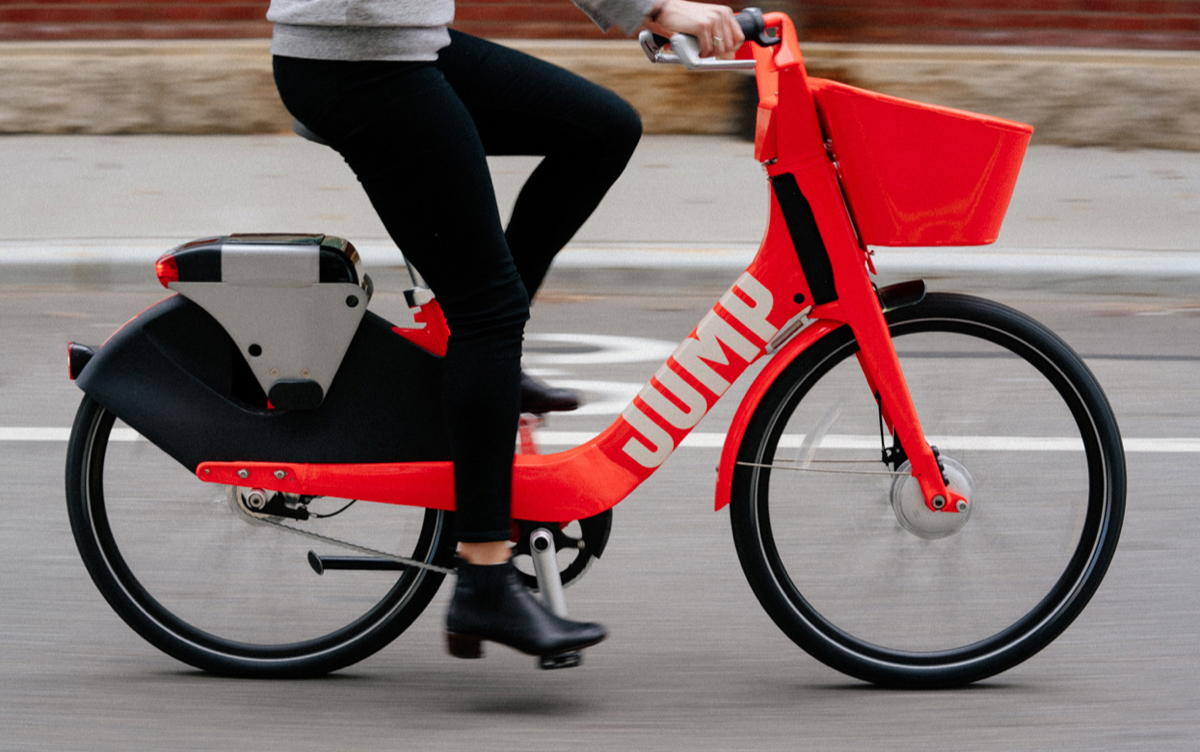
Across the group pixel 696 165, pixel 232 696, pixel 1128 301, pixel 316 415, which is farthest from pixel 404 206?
pixel 696 165

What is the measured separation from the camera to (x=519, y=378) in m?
2.81

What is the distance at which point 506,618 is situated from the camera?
2895 mm

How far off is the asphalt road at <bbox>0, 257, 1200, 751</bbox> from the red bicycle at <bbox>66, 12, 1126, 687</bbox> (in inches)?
4.5

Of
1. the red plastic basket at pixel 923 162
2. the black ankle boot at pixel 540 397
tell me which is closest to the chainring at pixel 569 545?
the black ankle boot at pixel 540 397

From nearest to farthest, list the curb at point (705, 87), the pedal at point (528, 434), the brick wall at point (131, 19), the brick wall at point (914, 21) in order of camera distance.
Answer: the pedal at point (528, 434), the curb at point (705, 87), the brick wall at point (914, 21), the brick wall at point (131, 19)

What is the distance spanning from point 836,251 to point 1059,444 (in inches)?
25.4

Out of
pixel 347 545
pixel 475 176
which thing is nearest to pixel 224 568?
pixel 347 545

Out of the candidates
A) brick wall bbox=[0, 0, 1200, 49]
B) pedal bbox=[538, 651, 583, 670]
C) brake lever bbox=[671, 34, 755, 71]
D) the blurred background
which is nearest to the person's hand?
brake lever bbox=[671, 34, 755, 71]

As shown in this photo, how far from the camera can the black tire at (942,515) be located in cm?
295

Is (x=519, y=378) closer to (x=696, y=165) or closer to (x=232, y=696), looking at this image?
(x=232, y=696)

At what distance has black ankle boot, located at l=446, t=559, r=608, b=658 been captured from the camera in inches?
114

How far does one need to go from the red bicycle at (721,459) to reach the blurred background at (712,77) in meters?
6.34

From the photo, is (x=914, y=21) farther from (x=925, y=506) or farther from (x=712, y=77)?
(x=925, y=506)

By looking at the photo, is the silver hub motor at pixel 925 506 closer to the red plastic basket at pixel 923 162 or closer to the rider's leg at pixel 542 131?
the red plastic basket at pixel 923 162
